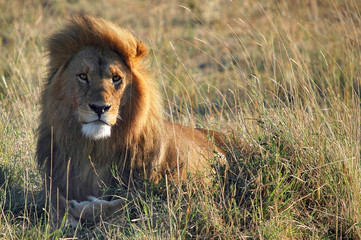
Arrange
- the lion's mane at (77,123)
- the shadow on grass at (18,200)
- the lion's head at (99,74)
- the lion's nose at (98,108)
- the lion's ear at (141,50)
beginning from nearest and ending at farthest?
the lion's nose at (98,108), the lion's head at (99,74), the lion's mane at (77,123), the lion's ear at (141,50), the shadow on grass at (18,200)

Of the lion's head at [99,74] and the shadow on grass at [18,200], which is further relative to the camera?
the shadow on grass at [18,200]

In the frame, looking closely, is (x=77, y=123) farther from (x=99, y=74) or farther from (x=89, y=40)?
(x=89, y=40)

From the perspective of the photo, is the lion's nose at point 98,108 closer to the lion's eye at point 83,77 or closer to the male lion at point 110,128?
the male lion at point 110,128

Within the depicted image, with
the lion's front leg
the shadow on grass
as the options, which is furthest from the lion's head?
the shadow on grass

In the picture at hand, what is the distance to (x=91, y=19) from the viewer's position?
10.9ft

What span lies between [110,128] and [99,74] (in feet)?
1.20

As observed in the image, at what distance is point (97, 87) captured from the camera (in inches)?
123

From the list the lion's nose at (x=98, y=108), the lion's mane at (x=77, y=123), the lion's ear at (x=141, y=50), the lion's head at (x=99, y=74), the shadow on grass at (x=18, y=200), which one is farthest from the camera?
the shadow on grass at (x=18, y=200)

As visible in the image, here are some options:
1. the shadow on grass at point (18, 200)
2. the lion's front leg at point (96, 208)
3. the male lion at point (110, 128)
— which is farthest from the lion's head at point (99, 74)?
the shadow on grass at point (18, 200)

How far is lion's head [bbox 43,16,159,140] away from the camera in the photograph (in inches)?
125

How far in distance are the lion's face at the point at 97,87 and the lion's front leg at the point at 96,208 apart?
1.59 ft

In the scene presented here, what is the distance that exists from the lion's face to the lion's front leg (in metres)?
0.48

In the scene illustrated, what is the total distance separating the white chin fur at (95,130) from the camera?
9.92ft

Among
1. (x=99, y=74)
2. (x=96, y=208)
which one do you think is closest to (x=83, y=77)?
(x=99, y=74)
